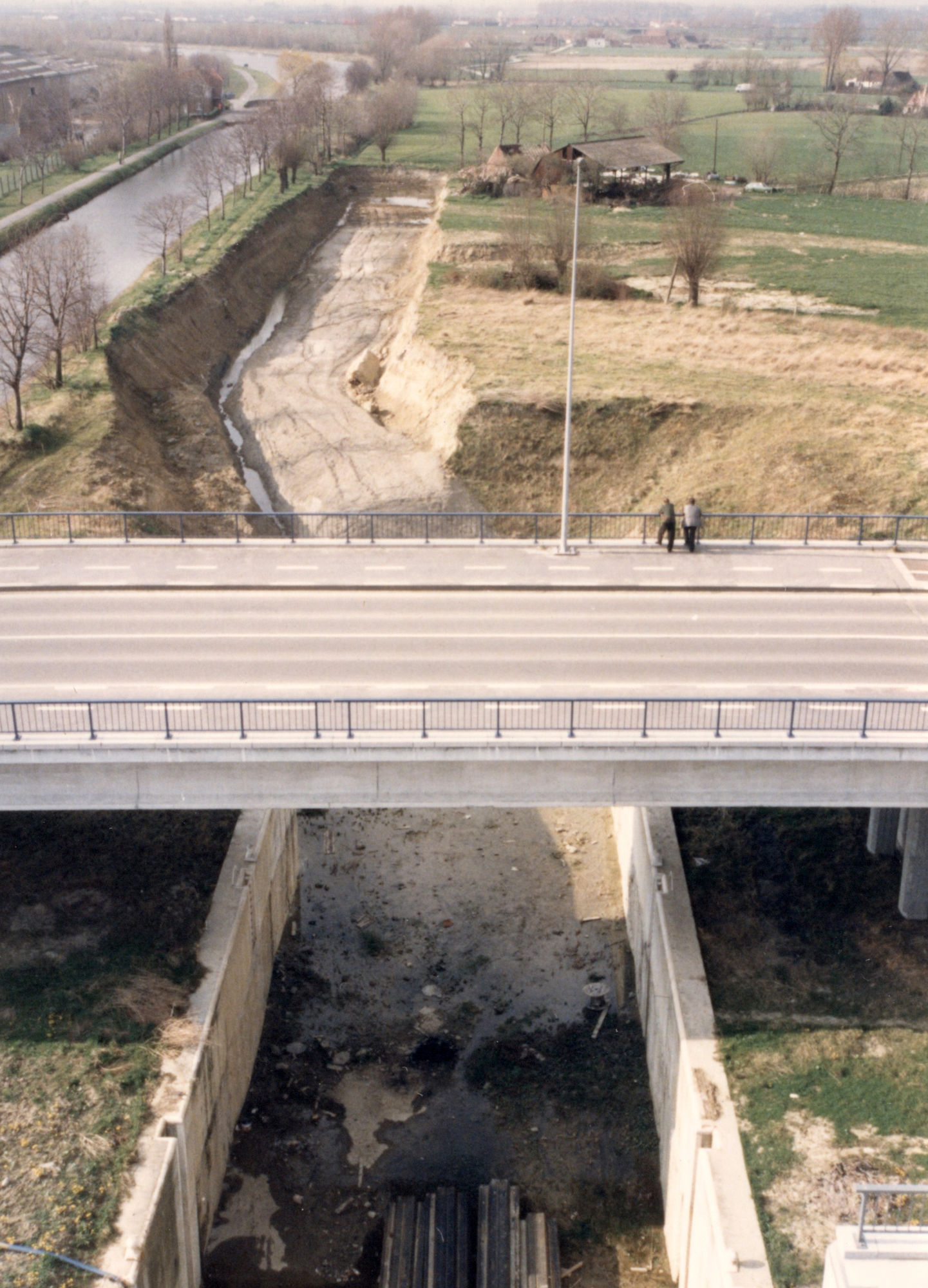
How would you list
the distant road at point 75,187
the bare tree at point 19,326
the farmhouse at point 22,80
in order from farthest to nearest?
1. the farmhouse at point 22,80
2. the distant road at point 75,187
3. the bare tree at point 19,326

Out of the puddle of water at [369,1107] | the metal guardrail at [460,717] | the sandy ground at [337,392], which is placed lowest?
the puddle of water at [369,1107]

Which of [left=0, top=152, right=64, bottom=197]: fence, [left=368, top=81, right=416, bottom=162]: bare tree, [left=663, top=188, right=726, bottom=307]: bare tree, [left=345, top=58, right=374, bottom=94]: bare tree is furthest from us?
[left=345, top=58, right=374, bottom=94]: bare tree

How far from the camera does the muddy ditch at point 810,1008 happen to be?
66.4 feet

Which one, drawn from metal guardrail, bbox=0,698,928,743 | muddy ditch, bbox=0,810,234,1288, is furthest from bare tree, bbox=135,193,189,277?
metal guardrail, bbox=0,698,928,743

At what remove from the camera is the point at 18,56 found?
168 meters

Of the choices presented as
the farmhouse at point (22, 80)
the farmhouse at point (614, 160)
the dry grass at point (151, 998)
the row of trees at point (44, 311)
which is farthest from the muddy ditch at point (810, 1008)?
the farmhouse at point (22, 80)

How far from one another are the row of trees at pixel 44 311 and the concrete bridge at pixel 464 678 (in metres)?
21.2

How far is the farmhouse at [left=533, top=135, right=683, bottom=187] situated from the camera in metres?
89.7

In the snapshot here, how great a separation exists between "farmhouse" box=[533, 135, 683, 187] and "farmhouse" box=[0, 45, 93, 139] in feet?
207

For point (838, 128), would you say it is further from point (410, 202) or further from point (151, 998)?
point (151, 998)

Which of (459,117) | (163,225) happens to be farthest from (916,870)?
(459,117)

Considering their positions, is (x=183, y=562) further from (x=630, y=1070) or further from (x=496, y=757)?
(x=630, y=1070)

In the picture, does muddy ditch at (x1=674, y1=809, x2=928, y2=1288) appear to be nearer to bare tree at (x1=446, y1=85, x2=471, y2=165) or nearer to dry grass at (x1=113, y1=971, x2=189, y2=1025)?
dry grass at (x1=113, y1=971, x2=189, y2=1025)

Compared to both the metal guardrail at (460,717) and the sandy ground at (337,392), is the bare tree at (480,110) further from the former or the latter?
the metal guardrail at (460,717)
